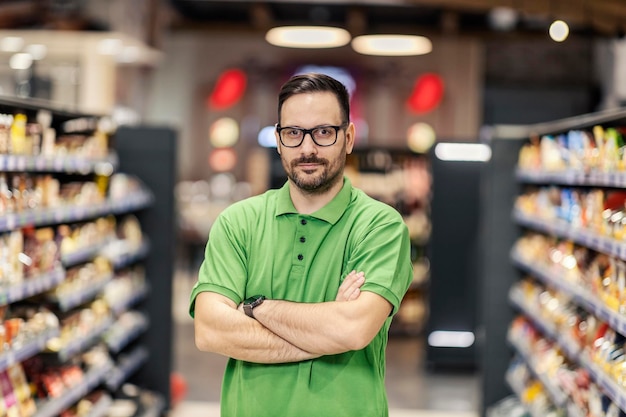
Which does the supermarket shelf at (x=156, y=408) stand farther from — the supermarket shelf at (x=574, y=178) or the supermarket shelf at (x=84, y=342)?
the supermarket shelf at (x=574, y=178)

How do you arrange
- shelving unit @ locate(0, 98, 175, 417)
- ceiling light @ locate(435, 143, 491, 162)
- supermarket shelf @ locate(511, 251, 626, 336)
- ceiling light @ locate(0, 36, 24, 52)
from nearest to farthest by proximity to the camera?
supermarket shelf @ locate(511, 251, 626, 336) < shelving unit @ locate(0, 98, 175, 417) < ceiling light @ locate(435, 143, 491, 162) < ceiling light @ locate(0, 36, 24, 52)

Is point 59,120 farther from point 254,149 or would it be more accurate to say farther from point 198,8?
point 254,149

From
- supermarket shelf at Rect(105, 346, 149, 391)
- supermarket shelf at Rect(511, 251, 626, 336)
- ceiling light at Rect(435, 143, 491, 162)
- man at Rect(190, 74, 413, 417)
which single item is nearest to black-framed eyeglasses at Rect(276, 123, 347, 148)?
man at Rect(190, 74, 413, 417)

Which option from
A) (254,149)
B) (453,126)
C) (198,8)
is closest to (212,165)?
(254,149)

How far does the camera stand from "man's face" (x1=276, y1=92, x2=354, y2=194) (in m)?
2.77

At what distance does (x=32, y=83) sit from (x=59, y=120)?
20.4ft

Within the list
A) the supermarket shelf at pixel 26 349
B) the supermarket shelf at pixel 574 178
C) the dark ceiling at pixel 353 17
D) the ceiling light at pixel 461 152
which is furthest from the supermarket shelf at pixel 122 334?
the dark ceiling at pixel 353 17

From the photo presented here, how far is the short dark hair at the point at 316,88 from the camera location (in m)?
2.78

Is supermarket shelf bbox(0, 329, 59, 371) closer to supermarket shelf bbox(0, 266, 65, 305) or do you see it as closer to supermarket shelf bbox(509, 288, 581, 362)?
supermarket shelf bbox(0, 266, 65, 305)

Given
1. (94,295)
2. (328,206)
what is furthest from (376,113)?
(328,206)

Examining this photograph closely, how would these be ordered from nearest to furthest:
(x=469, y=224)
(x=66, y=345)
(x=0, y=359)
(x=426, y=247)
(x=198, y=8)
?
(x=0, y=359)
(x=66, y=345)
(x=469, y=224)
(x=426, y=247)
(x=198, y=8)

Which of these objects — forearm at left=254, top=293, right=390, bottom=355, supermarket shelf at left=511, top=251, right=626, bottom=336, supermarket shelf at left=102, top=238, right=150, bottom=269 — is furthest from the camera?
supermarket shelf at left=102, top=238, right=150, bottom=269

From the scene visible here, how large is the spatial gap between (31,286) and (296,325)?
2.36 metres

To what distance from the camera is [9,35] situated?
11414 mm
